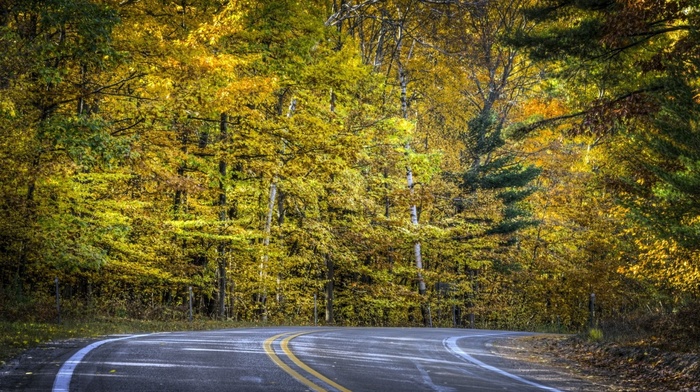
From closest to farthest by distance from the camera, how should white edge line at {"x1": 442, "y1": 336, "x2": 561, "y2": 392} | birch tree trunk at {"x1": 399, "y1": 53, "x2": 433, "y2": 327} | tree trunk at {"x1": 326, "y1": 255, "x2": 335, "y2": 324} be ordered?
white edge line at {"x1": 442, "y1": 336, "x2": 561, "y2": 392}, tree trunk at {"x1": 326, "y1": 255, "x2": 335, "y2": 324}, birch tree trunk at {"x1": 399, "y1": 53, "x2": 433, "y2": 327}

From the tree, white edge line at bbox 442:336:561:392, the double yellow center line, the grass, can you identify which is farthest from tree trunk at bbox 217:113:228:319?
the double yellow center line

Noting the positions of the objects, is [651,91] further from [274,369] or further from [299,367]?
[274,369]

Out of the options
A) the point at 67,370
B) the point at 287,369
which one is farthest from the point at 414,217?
the point at 67,370

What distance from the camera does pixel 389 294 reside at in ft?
102

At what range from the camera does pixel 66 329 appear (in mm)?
14336

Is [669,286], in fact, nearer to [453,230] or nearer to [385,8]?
[453,230]

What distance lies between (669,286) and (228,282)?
15.7 meters

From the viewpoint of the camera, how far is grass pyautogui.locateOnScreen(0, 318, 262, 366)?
1048cm

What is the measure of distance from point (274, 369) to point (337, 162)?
1510 centimetres

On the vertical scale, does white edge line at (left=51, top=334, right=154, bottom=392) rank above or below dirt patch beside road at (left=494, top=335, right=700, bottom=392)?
above

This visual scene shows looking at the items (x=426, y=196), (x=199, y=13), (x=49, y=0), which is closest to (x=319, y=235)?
(x=426, y=196)

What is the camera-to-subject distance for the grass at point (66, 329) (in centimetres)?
1048

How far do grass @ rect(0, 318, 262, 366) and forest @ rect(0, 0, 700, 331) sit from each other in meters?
1.30

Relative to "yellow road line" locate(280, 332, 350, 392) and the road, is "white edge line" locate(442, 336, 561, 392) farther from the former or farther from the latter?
"yellow road line" locate(280, 332, 350, 392)
